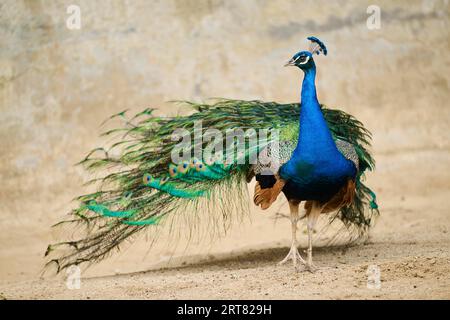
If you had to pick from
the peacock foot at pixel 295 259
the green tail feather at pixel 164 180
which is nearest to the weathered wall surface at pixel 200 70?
the green tail feather at pixel 164 180

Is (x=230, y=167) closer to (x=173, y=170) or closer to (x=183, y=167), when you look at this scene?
(x=183, y=167)

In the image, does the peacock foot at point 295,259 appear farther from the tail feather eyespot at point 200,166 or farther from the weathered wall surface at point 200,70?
the weathered wall surface at point 200,70

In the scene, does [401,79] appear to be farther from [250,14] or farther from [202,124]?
[202,124]

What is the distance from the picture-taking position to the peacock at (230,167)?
5791mm

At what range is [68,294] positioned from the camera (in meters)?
5.59

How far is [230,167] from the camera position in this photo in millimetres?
6062

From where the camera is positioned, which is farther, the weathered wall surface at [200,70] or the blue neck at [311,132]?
the weathered wall surface at [200,70]

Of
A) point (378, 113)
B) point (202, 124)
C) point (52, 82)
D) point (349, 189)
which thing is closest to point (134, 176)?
point (202, 124)

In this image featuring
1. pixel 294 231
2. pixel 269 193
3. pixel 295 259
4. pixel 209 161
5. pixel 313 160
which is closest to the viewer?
pixel 313 160

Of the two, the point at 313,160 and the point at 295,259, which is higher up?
the point at 313,160

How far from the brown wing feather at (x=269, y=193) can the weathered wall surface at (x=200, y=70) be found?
5.65 metres

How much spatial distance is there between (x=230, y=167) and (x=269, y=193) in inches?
15.4

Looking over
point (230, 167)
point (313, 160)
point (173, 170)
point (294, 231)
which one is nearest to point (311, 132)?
point (313, 160)

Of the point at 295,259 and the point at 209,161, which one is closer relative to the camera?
the point at 209,161
